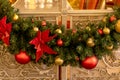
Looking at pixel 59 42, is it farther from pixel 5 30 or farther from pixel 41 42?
pixel 5 30

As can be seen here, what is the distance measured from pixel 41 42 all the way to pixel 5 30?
0.21m

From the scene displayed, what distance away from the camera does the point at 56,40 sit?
164 centimetres

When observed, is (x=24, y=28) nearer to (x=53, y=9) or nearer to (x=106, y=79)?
(x=53, y=9)

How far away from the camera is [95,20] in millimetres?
1738

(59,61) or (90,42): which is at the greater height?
(90,42)

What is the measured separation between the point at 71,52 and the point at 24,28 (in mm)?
298

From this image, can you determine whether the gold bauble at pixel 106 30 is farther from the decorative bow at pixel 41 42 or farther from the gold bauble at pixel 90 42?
the decorative bow at pixel 41 42

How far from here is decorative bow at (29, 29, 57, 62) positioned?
1.59m

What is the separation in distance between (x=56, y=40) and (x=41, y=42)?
9 cm

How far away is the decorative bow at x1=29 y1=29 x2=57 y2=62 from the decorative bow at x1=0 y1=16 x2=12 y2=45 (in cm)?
13

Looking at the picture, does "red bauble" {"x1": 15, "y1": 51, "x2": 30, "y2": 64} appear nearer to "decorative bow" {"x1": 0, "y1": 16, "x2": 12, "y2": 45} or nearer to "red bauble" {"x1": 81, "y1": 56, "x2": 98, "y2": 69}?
"decorative bow" {"x1": 0, "y1": 16, "x2": 12, "y2": 45}

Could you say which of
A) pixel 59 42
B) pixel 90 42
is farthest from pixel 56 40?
pixel 90 42

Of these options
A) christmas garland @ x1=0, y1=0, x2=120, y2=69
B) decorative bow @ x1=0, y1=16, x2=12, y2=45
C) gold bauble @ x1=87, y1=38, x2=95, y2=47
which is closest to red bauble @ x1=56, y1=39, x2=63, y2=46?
christmas garland @ x1=0, y1=0, x2=120, y2=69

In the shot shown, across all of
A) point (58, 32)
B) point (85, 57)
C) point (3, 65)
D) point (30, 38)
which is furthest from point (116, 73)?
point (3, 65)
